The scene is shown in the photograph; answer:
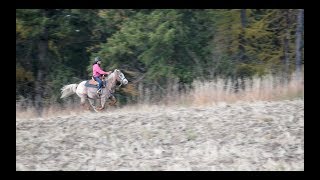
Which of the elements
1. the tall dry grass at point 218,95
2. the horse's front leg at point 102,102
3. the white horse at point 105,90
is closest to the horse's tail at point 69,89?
the tall dry grass at point 218,95

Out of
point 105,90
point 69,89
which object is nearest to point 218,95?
point 105,90

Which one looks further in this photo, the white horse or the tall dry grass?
the white horse

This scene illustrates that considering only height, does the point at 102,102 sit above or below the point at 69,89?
below

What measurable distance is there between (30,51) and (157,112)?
7.77m

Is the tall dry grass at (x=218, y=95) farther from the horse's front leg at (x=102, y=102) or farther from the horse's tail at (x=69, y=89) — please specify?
the horse's front leg at (x=102, y=102)

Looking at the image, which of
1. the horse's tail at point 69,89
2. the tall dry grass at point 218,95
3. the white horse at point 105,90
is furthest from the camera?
the horse's tail at point 69,89

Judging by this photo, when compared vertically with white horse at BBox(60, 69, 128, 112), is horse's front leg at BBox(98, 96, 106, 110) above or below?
below

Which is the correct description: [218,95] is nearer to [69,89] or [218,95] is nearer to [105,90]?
[105,90]

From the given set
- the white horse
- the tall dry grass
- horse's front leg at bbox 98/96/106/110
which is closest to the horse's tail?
the tall dry grass

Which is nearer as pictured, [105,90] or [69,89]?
[105,90]

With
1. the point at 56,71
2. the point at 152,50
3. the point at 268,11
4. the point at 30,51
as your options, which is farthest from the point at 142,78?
the point at 268,11

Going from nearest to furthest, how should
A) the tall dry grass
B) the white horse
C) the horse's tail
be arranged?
the tall dry grass
the white horse
the horse's tail

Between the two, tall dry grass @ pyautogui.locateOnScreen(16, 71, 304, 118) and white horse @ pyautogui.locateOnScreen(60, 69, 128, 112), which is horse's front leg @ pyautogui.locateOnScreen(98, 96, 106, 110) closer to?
white horse @ pyautogui.locateOnScreen(60, 69, 128, 112)
